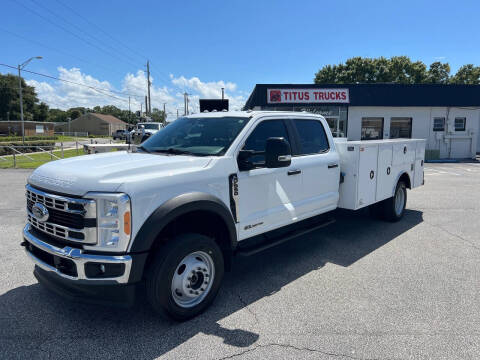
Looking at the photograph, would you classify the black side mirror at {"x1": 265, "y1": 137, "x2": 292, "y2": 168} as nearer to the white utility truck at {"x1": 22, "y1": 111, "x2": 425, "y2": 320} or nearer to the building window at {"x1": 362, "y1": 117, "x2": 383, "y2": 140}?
the white utility truck at {"x1": 22, "y1": 111, "x2": 425, "y2": 320}

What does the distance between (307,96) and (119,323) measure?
19926 millimetres

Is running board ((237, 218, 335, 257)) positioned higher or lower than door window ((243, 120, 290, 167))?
lower

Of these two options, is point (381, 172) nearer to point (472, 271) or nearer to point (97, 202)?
point (472, 271)

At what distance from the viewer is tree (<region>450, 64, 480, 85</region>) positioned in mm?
54531

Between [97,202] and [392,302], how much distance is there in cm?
312

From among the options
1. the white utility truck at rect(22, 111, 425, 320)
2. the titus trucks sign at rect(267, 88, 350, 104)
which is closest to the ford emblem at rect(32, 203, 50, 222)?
the white utility truck at rect(22, 111, 425, 320)

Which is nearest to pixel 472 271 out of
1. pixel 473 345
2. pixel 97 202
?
pixel 473 345

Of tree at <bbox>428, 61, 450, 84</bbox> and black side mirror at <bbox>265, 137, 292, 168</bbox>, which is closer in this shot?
black side mirror at <bbox>265, 137, 292, 168</bbox>

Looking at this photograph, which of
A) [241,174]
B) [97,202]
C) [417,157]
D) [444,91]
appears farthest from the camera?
[444,91]

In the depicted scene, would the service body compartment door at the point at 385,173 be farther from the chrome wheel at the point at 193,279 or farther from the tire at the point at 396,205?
the chrome wheel at the point at 193,279

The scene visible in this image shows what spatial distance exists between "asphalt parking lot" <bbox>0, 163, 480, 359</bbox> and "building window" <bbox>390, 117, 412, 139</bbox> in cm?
1899

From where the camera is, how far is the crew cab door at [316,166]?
4641mm

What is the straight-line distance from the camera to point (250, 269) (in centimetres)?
463

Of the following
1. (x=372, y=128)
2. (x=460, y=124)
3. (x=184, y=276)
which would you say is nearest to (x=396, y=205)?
(x=184, y=276)
